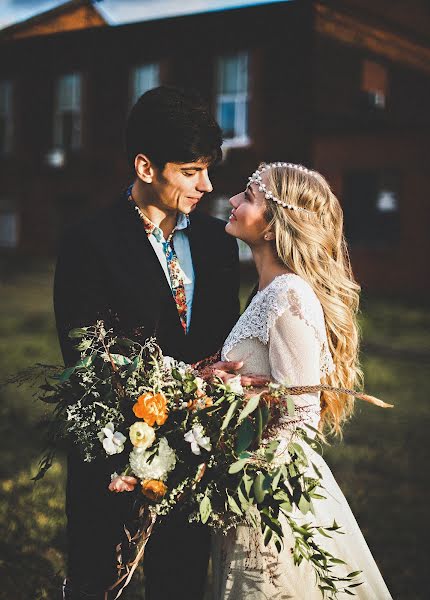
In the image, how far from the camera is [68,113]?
75.5ft

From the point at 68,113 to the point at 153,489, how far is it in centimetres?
2186

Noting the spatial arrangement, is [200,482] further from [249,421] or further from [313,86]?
[313,86]

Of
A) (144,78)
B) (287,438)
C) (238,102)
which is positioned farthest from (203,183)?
(144,78)

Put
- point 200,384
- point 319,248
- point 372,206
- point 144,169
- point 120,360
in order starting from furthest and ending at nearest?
1. point 372,206
2. point 144,169
3. point 319,248
4. point 120,360
5. point 200,384

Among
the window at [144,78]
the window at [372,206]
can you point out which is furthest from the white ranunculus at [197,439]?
the window at [144,78]

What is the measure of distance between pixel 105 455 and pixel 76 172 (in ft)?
67.7

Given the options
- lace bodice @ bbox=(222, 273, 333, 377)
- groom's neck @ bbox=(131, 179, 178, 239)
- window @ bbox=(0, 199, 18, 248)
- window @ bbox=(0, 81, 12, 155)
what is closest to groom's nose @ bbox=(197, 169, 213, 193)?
groom's neck @ bbox=(131, 179, 178, 239)

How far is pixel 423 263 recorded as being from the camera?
17.2 metres

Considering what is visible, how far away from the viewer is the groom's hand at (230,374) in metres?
2.71

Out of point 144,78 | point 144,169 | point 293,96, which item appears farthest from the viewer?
point 144,78

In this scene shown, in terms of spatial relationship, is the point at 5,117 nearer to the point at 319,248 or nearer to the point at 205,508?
the point at 319,248

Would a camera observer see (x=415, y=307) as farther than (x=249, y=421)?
Yes

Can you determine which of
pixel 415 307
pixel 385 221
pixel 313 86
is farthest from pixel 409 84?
pixel 415 307

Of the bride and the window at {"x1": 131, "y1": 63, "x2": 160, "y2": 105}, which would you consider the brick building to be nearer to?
the window at {"x1": 131, "y1": 63, "x2": 160, "y2": 105}
